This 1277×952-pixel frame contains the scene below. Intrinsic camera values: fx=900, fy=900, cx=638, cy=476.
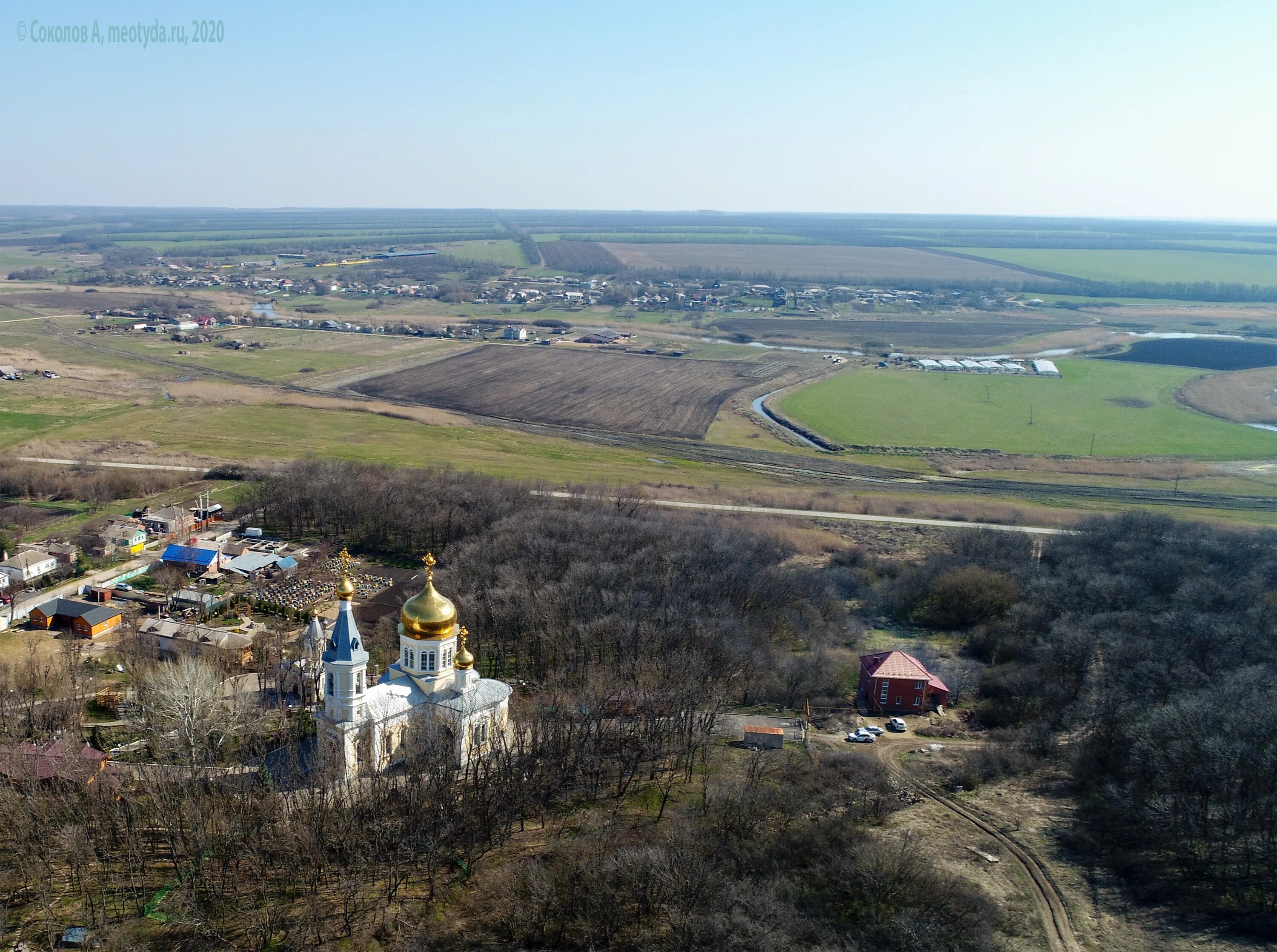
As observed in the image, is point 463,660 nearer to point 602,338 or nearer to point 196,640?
point 196,640

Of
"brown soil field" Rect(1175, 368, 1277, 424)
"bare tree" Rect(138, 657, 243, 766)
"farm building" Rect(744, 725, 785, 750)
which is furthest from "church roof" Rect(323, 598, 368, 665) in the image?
"brown soil field" Rect(1175, 368, 1277, 424)

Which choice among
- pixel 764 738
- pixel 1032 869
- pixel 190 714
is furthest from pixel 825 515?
pixel 190 714

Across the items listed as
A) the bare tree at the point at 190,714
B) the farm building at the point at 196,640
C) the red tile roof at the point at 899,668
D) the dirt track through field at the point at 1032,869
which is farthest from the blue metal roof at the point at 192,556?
the dirt track through field at the point at 1032,869

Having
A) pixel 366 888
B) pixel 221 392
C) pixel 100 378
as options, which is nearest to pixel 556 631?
pixel 366 888

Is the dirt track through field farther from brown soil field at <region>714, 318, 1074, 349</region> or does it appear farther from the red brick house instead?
brown soil field at <region>714, 318, 1074, 349</region>

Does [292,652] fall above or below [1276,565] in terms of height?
below

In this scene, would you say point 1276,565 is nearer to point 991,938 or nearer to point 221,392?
point 991,938
